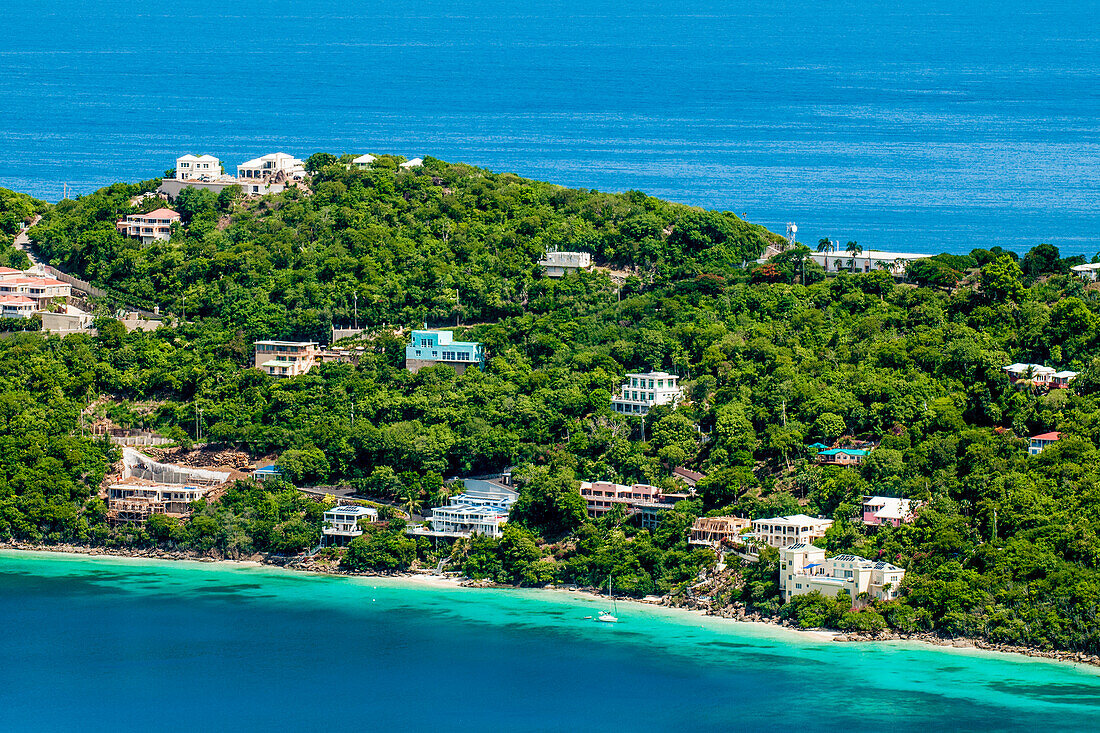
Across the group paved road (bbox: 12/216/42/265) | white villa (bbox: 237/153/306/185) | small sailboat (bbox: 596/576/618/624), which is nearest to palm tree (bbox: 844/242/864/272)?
white villa (bbox: 237/153/306/185)

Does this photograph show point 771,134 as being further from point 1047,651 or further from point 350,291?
point 1047,651

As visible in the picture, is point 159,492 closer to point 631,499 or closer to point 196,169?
point 631,499

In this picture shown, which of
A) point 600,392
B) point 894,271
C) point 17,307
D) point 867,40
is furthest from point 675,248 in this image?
point 867,40

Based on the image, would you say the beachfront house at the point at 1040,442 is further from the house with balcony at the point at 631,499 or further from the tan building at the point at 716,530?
the house with balcony at the point at 631,499

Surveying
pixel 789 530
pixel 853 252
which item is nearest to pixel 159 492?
pixel 789 530

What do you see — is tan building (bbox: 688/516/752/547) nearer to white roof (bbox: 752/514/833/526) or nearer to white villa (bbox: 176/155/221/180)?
white roof (bbox: 752/514/833/526)
